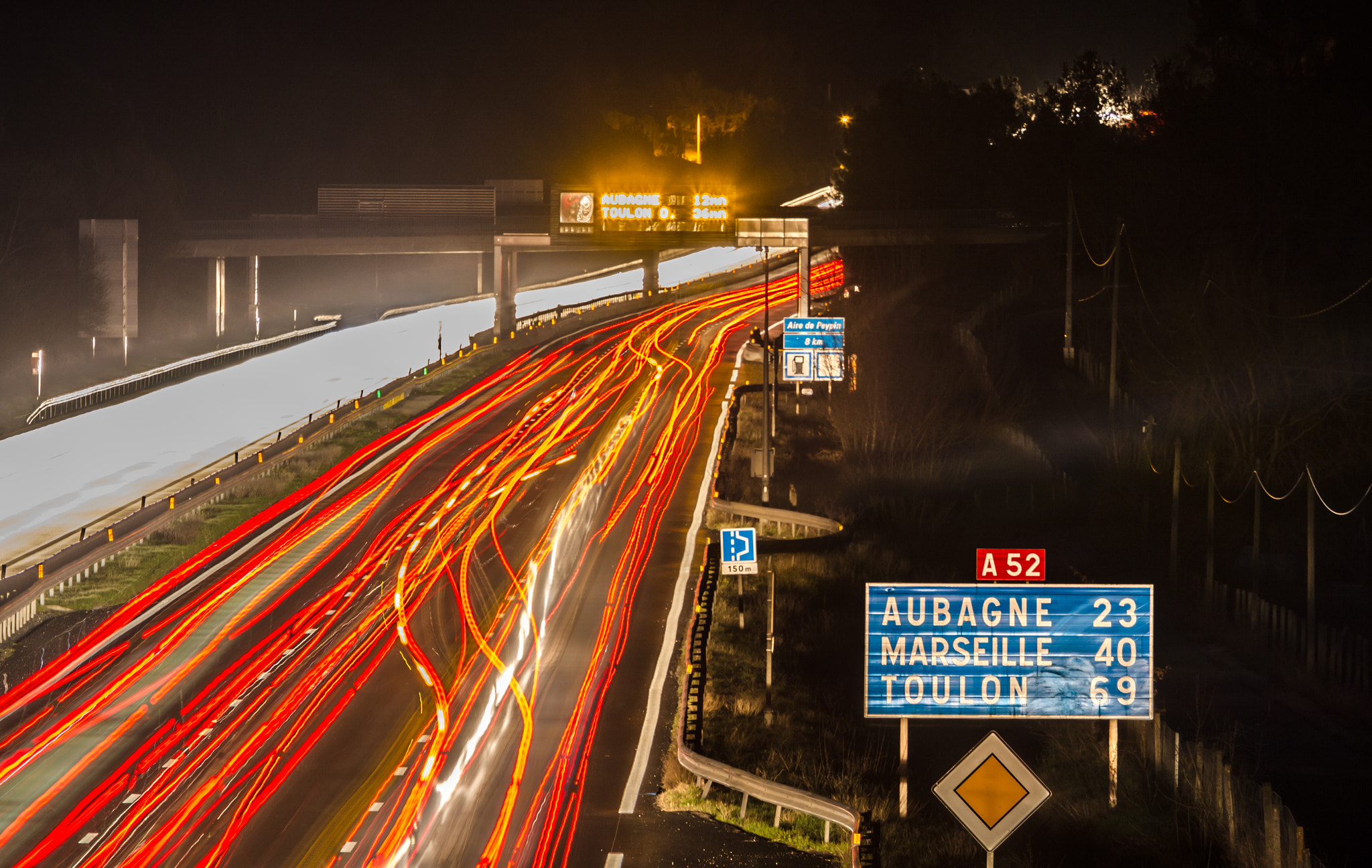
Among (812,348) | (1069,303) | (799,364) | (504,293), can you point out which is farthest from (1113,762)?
(504,293)

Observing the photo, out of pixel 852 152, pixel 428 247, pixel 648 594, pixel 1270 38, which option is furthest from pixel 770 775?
pixel 852 152

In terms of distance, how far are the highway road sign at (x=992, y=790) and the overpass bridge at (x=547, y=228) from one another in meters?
41.9

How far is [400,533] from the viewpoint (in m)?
32.9

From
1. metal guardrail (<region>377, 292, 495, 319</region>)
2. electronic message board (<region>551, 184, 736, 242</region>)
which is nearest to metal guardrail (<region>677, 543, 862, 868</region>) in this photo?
electronic message board (<region>551, 184, 736, 242</region>)

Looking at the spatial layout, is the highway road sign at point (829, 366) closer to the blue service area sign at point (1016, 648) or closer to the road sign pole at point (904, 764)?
the road sign pole at point (904, 764)

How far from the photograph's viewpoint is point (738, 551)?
23.1 meters

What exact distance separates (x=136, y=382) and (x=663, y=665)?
43.4 m

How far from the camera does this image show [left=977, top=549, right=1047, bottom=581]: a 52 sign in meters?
17.0

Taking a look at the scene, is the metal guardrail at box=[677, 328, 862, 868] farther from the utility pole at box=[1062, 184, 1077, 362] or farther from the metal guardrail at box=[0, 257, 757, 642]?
the utility pole at box=[1062, 184, 1077, 362]

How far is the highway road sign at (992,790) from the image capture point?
405 inches

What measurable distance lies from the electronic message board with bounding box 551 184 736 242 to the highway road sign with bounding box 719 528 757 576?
96.5ft

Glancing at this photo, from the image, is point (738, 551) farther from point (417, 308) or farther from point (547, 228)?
point (417, 308)

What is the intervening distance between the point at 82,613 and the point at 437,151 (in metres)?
125

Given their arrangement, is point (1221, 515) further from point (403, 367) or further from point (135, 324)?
point (135, 324)
